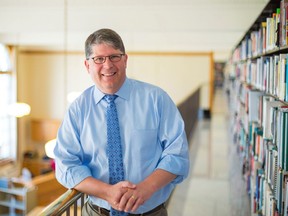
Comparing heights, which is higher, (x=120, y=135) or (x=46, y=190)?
(x=120, y=135)

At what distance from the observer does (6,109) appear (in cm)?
1118

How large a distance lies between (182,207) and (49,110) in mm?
9697

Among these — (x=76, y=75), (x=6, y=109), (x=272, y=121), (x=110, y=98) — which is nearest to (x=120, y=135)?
(x=110, y=98)

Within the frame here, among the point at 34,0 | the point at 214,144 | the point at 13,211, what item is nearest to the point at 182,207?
the point at 34,0

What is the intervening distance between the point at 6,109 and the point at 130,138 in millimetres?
10332

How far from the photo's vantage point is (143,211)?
169 centimetres

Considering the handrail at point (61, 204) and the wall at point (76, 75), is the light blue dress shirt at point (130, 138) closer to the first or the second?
the handrail at point (61, 204)

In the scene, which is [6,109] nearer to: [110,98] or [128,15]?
[128,15]

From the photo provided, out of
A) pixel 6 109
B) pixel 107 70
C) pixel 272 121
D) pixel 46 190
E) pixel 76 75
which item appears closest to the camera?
pixel 107 70

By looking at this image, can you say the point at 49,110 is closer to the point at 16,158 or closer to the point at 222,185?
the point at 16,158

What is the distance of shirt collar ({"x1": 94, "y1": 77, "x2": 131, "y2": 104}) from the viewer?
5.54ft

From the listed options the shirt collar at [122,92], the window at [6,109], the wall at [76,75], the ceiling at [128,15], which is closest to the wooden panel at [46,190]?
the ceiling at [128,15]

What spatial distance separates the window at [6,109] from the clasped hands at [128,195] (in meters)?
9.97

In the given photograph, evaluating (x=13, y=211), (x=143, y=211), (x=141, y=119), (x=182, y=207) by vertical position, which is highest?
(x=141, y=119)
